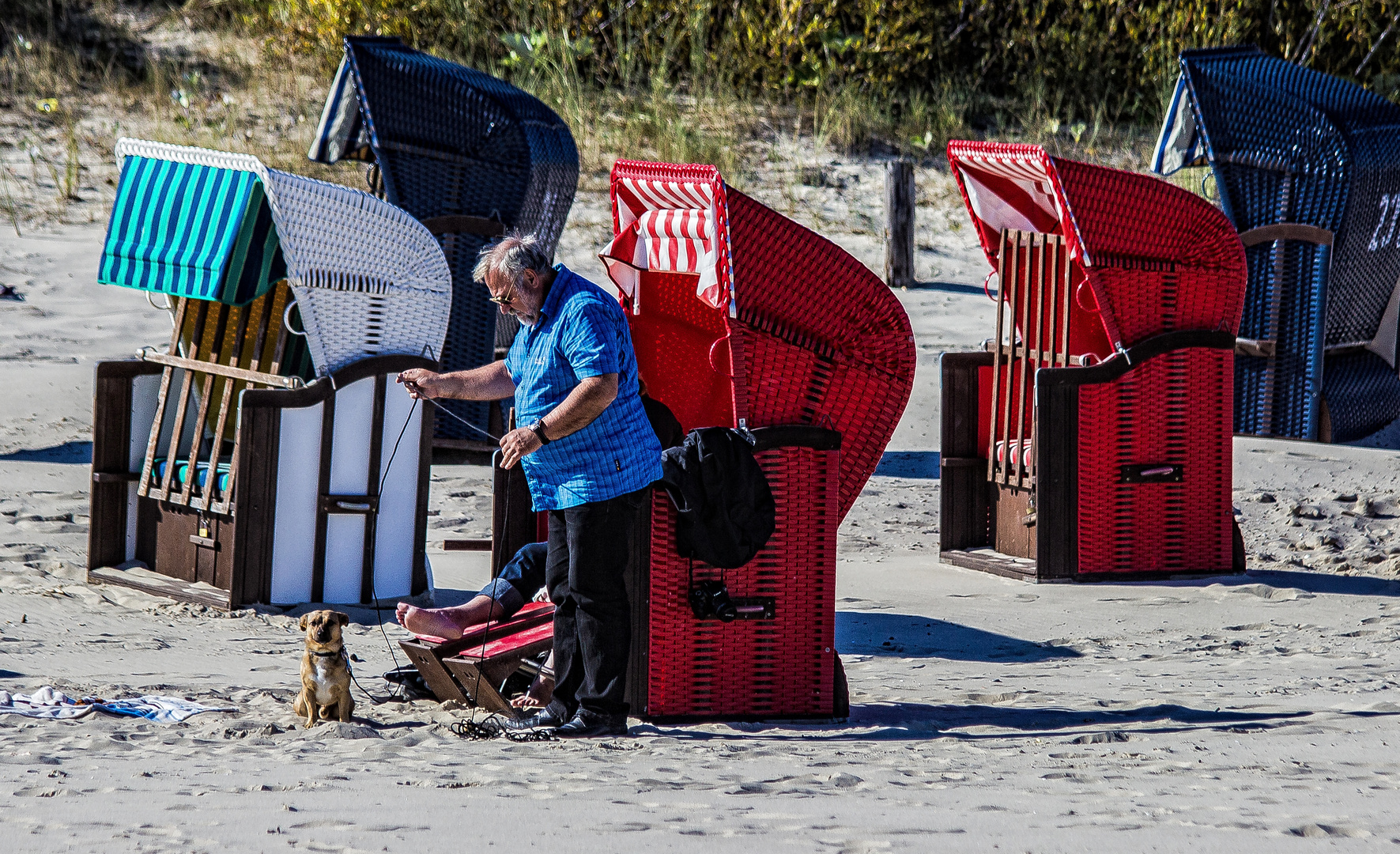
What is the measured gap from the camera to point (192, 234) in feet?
22.5

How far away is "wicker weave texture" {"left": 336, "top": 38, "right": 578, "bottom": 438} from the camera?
10.1 metres

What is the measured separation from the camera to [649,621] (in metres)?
5.16

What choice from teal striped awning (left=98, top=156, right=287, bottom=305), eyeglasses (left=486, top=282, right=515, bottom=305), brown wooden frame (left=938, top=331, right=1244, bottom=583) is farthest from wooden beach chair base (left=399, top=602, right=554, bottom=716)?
brown wooden frame (left=938, top=331, right=1244, bottom=583)

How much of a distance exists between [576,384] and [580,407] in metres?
0.16

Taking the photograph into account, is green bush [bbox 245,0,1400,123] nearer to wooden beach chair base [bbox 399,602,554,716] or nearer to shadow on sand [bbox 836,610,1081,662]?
shadow on sand [bbox 836,610,1081,662]

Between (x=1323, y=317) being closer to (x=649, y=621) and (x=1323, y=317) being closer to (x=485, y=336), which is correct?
(x=485, y=336)

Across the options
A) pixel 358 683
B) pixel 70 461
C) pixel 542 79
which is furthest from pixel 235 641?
pixel 542 79

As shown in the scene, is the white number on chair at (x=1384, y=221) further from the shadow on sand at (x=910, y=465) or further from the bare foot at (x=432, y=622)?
the bare foot at (x=432, y=622)

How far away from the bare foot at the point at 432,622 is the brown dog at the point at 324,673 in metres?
0.40

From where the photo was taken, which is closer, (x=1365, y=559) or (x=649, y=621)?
(x=649, y=621)

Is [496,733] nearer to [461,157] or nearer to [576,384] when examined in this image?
[576,384]

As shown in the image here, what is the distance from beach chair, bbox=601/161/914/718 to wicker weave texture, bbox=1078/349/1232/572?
7.73 ft

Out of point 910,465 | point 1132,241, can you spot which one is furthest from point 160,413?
point 910,465

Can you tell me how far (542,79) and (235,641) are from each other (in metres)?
13.4
